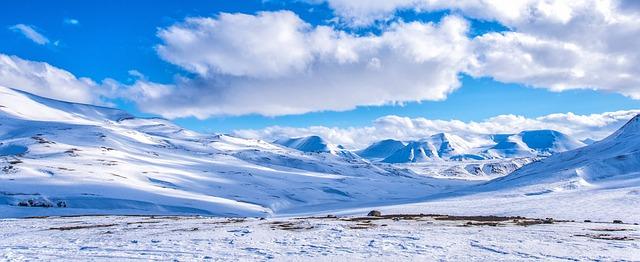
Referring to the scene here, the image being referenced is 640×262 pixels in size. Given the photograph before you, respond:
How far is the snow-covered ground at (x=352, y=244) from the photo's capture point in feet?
92.2

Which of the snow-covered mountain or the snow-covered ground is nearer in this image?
the snow-covered ground

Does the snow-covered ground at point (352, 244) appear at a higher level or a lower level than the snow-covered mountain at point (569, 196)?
lower

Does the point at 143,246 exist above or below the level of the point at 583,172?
below

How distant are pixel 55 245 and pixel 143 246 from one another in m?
6.72

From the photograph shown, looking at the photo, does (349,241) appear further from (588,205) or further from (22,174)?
(22,174)

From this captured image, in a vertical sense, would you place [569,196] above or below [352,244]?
above

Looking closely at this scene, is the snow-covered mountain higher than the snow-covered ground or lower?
higher

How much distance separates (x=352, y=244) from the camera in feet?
107

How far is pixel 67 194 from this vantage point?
115938 millimetres

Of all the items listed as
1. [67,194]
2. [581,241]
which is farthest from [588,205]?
[67,194]

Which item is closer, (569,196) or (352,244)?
(352,244)

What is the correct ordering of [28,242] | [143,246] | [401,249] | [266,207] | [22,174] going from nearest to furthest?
[401,249] → [143,246] → [28,242] → [22,174] → [266,207]

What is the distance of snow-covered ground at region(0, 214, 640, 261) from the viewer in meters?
28.1

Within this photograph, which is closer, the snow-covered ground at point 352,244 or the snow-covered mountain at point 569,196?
the snow-covered ground at point 352,244
